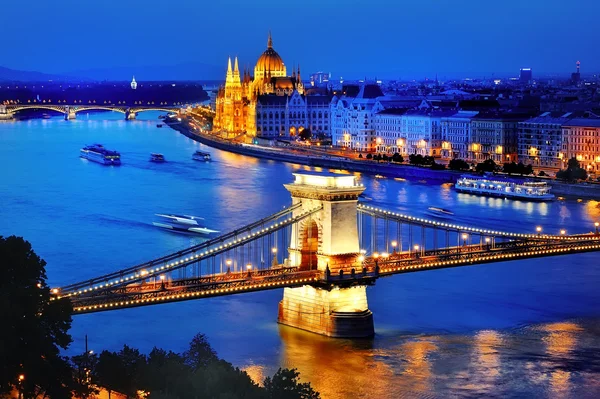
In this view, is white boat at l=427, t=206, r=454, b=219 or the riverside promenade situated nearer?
white boat at l=427, t=206, r=454, b=219

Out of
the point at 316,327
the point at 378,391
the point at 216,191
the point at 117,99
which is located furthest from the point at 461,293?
the point at 117,99

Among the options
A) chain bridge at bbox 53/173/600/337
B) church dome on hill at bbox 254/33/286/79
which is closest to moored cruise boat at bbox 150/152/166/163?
church dome on hill at bbox 254/33/286/79

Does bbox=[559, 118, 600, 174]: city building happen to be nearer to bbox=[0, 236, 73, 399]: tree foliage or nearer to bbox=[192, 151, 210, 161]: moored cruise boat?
bbox=[192, 151, 210, 161]: moored cruise boat

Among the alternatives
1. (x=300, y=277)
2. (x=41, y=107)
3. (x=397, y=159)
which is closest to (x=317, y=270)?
(x=300, y=277)

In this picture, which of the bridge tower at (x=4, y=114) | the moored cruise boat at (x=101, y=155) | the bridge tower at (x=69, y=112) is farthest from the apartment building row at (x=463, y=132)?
the bridge tower at (x=4, y=114)

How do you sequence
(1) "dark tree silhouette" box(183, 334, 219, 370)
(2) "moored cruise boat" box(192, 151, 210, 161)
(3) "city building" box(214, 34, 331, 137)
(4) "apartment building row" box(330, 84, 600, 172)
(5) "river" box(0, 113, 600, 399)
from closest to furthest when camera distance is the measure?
(1) "dark tree silhouette" box(183, 334, 219, 370)
(5) "river" box(0, 113, 600, 399)
(4) "apartment building row" box(330, 84, 600, 172)
(2) "moored cruise boat" box(192, 151, 210, 161)
(3) "city building" box(214, 34, 331, 137)

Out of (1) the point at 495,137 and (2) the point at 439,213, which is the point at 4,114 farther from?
(2) the point at 439,213
